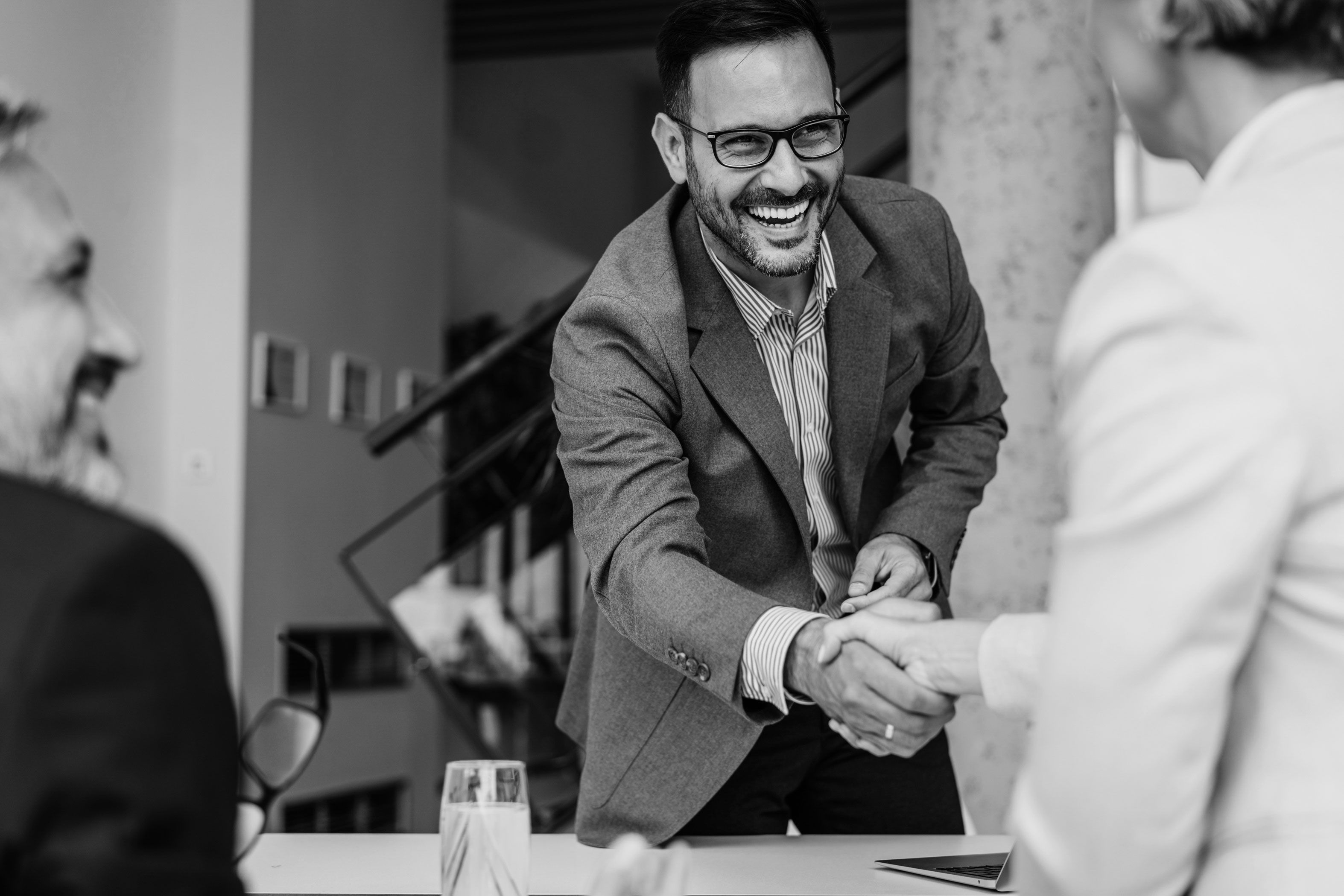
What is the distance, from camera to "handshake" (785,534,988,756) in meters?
1.40

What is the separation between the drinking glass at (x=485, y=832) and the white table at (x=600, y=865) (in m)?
0.23

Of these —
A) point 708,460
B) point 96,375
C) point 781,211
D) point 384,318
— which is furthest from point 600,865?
point 384,318

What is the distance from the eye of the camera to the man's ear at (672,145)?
2.05 m

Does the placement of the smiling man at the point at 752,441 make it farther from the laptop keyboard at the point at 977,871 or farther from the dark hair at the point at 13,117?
the dark hair at the point at 13,117

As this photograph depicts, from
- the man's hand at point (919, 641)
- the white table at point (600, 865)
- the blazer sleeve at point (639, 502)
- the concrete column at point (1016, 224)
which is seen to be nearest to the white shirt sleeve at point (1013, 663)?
the man's hand at point (919, 641)

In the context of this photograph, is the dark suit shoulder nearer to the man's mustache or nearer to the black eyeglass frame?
the man's mustache

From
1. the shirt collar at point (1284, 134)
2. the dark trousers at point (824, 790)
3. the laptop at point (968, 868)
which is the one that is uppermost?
the shirt collar at point (1284, 134)

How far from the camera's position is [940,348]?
6.93 feet

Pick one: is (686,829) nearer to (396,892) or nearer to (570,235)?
(396,892)

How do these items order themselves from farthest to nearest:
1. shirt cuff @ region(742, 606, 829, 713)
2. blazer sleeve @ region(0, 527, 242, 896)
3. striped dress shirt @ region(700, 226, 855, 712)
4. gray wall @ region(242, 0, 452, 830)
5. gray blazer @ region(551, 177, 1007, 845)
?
1. gray wall @ region(242, 0, 452, 830)
2. striped dress shirt @ region(700, 226, 855, 712)
3. gray blazer @ region(551, 177, 1007, 845)
4. shirt cuff @ region(742, 606, 829, 713)
5. blazer sleeve @ region(0, 527, 242, 896)

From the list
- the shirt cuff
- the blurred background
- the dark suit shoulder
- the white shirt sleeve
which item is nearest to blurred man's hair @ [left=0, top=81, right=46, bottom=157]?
the dark suit shoulder

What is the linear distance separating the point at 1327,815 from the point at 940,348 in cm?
133

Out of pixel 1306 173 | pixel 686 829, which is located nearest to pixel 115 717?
pixel 1306 173

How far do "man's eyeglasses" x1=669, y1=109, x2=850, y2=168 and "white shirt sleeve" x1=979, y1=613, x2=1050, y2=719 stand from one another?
816mm
